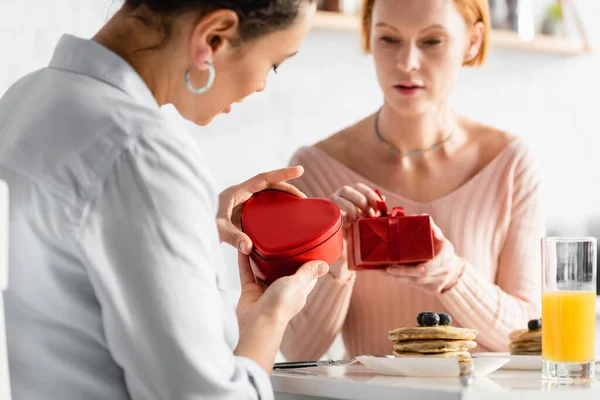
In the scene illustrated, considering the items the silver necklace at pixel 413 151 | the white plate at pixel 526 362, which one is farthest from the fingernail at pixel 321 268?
the silver necklace at pixel 413 151

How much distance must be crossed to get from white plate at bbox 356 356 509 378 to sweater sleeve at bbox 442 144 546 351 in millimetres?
670

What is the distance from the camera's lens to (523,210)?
2281 millimetres

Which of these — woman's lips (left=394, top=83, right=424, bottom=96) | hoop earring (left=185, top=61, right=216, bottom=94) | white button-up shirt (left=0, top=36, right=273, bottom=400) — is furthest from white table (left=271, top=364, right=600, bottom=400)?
woman's lips (left=394, top=83, right=424, bottom=96)

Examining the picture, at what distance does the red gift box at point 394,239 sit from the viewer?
1666mm

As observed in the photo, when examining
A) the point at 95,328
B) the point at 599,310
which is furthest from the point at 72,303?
the point at 599,310

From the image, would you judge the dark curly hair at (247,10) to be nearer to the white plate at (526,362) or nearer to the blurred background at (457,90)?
the white plate at (526,362)

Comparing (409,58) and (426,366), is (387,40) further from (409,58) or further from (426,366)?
(426,366)

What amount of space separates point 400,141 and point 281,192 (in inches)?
33.6

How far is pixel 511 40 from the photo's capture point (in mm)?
3609

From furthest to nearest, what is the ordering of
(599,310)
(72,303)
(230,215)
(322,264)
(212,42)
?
(599,310) → (230,215) → (322,264) → (212,42) → (72,303)

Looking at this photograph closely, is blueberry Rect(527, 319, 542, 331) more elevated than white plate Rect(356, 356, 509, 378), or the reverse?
white plate Rect(356, 356, 509, 378)

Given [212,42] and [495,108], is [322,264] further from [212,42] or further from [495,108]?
[495,108]

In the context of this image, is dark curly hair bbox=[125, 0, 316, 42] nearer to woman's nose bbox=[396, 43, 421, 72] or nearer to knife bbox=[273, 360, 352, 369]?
Answer: knife bbox=[273, 360, 352, 369]

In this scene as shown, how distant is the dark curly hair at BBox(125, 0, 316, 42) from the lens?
106cm
